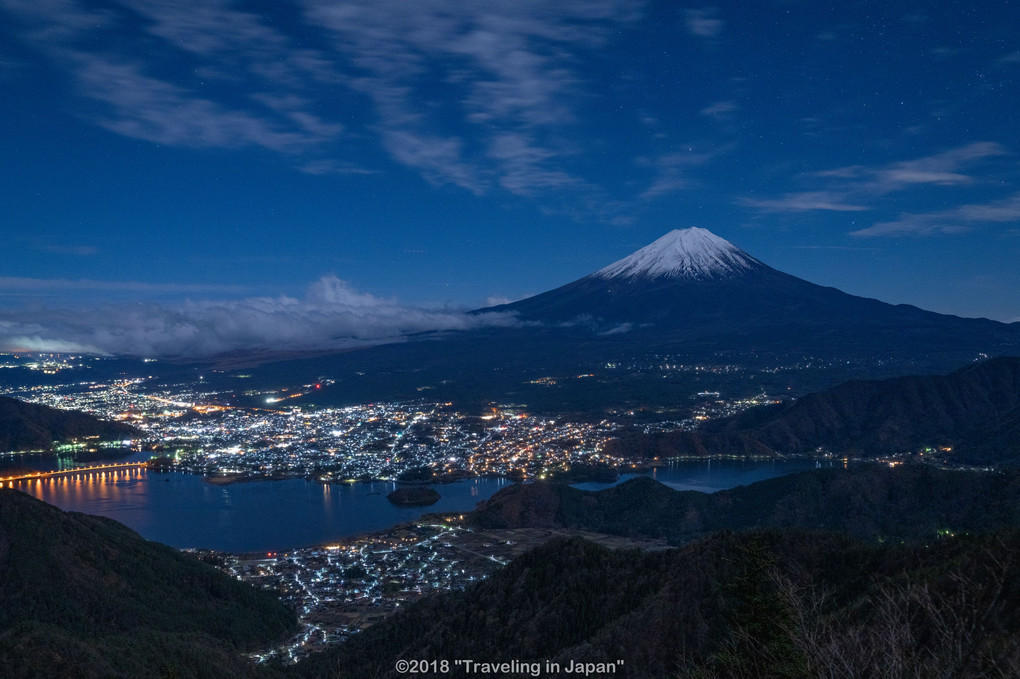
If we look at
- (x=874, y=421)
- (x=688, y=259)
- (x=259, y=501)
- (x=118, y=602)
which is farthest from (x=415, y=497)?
(x=688, y=259)

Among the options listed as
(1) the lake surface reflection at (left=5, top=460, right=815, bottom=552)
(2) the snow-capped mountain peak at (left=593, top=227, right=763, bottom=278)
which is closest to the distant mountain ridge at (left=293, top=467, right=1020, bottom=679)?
(1) the lake surface reflection at (left=5, top=460, right=815, bottom=552)

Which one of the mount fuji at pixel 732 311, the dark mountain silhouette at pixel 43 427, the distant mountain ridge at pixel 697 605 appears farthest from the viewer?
the mount fuji at pixel 732 311

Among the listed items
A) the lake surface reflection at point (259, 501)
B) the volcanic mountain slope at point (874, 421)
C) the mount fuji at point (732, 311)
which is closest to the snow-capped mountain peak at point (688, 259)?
the mount fuji at point (732, 311)

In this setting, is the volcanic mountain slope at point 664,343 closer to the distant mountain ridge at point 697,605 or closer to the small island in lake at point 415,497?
the small island in lake at point 415,497

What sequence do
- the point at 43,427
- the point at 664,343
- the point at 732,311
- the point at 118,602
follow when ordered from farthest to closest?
the point at 732,311 < the point at 664,343 < the point at 43,427 < the point at 118,602

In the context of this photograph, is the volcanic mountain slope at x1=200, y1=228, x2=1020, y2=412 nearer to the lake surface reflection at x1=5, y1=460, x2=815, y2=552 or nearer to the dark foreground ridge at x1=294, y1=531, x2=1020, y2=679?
the lake surface reflection at x1=5, y1=460, x2=815, y2=552

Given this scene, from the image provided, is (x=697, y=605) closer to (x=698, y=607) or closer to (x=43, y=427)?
(x=698, y=607)
